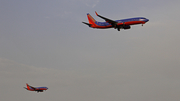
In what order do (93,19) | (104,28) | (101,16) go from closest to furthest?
(101,16) < (104,28) < (93,19)

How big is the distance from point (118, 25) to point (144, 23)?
13829mm

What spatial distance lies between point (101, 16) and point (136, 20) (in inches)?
758

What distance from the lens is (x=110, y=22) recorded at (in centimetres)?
12325

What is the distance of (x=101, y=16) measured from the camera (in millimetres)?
116125

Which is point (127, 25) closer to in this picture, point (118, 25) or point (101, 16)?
point (118, 25)

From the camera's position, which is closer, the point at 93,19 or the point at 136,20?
the point at 136,20

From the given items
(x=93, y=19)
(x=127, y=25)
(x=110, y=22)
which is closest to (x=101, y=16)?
(x=110, y=22)

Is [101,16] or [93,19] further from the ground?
[93,19]

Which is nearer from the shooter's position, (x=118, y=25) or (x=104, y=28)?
(x=118, y=25)

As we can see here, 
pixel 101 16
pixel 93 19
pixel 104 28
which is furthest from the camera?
pixel 93 19

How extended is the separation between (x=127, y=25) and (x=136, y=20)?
19.4ft

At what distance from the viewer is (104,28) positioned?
132875 millimetres

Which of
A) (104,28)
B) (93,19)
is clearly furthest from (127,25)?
(93,19)

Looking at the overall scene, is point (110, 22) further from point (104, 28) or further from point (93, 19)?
point (93, 19)
